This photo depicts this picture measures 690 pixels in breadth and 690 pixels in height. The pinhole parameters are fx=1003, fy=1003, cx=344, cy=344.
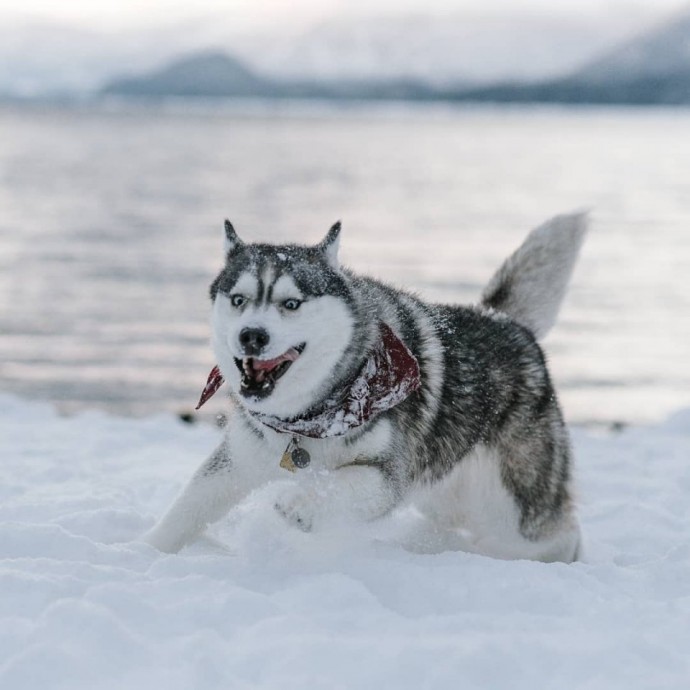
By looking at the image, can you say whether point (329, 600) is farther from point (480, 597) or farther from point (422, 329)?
point (422, 329)

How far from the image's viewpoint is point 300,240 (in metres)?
20.2

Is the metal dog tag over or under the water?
over

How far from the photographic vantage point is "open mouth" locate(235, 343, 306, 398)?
4.05 meters

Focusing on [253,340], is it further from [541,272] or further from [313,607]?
[541,272]

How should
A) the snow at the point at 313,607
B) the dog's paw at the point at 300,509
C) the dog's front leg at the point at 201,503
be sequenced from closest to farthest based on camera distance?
the snow at the point at 313,607, the dog's paw at the point at 300,509, the dog's front leg at the point at 201,503

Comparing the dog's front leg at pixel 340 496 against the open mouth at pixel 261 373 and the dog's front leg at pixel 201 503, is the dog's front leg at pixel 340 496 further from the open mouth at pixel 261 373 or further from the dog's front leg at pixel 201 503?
the open mouth at pixel 261 373

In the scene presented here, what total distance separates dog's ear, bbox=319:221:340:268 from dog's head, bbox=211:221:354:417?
Result: 4.2 inches

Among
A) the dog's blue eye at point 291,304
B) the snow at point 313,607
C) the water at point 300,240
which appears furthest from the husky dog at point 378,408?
the water at point 300,240

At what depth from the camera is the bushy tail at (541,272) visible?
218 inches

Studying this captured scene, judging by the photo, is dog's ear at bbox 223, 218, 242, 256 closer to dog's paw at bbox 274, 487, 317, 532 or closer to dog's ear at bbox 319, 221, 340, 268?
dog's ear at bbox 319, 221, 340, 268

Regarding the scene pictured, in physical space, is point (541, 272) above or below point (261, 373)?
above

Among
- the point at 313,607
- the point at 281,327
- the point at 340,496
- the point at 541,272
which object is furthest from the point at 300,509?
the point at 541,272

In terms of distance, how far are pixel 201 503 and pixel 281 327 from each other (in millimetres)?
1095

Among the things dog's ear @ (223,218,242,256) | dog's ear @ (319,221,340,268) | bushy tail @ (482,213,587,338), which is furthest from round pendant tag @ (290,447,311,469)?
bushy tail @ (482,213,587,338)
